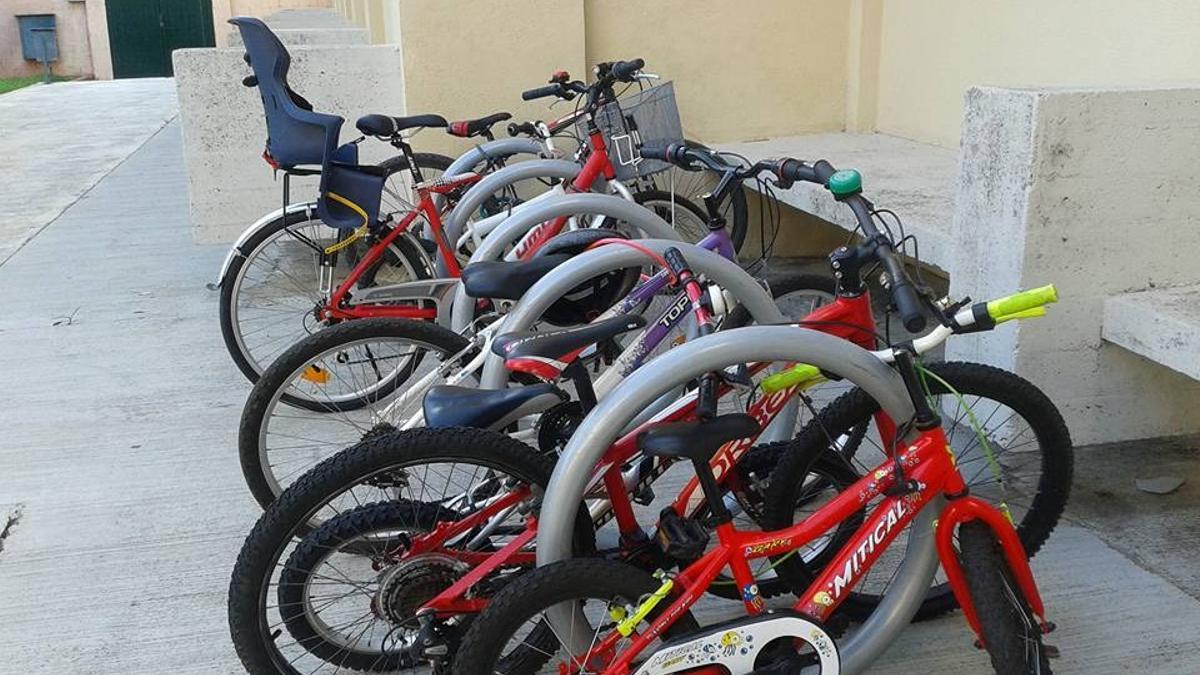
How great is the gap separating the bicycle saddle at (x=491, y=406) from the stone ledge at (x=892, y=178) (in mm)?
2030

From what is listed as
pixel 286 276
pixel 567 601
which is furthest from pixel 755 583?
pixel 286 276

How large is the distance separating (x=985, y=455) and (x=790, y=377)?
0.60 metres

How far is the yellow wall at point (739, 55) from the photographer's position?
20.0ft

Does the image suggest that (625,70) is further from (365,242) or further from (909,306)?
(909,306)

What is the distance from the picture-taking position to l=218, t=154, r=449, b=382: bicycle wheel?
4359 mm

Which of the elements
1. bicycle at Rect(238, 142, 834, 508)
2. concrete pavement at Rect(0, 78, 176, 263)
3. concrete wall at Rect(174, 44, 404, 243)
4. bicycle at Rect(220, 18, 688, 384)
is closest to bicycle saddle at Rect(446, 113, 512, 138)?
bicycle at Rect(220, 18, 688, 384)

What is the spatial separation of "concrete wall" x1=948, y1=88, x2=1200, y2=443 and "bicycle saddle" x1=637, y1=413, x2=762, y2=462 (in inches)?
67.1

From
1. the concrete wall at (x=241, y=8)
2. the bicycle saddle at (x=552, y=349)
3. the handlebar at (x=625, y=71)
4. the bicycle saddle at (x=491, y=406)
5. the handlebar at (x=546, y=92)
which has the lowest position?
the bicycle saddle at (x=491, y=406)

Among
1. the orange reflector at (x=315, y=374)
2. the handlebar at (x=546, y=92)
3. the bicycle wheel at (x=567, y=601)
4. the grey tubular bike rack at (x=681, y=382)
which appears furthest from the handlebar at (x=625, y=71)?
the bicycle wheel at (x=567, y=601)

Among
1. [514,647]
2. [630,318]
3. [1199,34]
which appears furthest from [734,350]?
[1199,34]

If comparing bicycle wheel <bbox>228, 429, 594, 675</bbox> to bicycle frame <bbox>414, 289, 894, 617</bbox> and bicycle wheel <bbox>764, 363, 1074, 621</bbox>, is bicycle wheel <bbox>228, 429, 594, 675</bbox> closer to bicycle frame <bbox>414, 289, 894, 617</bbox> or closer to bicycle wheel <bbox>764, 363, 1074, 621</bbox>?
bicycle frame <bbox>414, 289, 894, 617</bbox>

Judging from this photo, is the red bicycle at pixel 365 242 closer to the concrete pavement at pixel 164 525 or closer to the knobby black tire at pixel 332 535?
the concrete pavement at pixel 164 525

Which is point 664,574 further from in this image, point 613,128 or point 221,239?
point 221,239

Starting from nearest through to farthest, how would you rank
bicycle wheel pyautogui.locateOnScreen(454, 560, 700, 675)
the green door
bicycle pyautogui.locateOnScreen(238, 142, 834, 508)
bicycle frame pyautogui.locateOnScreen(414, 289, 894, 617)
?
bicycle wheel pyautogui.locateOnScreen(454, 560, 700, 675) → bicycle frame pyautogui.locateOnScreen(414, 289, 894, 617) → bicycle pyautogui.locateOnScreen(238, 142, 834, 508) → the green door
